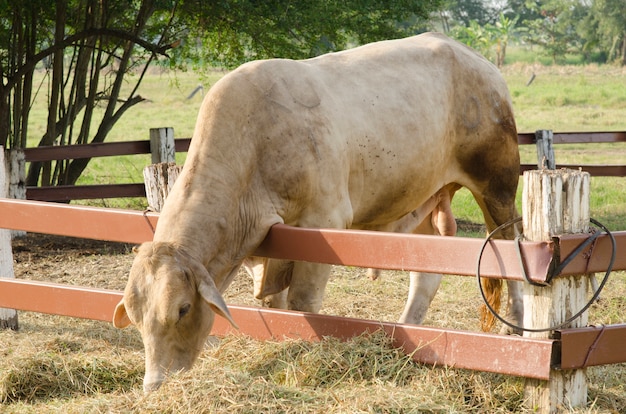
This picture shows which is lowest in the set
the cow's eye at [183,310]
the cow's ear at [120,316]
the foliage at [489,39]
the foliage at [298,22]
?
the cow's ear at [120,316]

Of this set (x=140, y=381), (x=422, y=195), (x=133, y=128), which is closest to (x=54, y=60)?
(x=422, y=195)

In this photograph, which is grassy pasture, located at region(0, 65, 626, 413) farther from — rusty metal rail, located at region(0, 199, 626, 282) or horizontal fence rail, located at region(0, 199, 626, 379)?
rusty metal rail, located at region(0, 199, 626, 282)

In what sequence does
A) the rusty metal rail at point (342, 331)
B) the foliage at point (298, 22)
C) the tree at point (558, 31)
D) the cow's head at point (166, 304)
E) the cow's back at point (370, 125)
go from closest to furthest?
the rusty metal rail at point (342, 331), the cow's head at point (166, 304), the cow's back at point (370, 125), the foliage at point (298, 22), the tree at point (558, 31)

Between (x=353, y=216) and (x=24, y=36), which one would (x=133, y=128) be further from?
(x=353, y=216)

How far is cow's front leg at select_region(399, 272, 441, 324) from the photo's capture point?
6.67 meters

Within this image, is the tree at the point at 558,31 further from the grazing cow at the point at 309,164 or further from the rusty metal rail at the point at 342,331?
the rusty metal rail at the point at 342,331

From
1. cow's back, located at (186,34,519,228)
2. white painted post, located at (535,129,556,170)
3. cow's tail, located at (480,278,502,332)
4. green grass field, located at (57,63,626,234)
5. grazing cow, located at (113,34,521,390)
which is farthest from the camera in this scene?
green grass field, located at (57,63,626,234)

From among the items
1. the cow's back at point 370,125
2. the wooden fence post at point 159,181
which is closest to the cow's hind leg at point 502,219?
the cow's back at point 370,125

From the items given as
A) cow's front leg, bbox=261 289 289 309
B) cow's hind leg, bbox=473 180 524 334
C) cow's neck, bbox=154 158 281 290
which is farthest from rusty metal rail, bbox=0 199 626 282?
cow's hind leg, bbox=473 180 524 334

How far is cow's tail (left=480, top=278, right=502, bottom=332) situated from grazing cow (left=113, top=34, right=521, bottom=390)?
1.98ft

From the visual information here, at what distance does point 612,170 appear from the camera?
10852 millimetres

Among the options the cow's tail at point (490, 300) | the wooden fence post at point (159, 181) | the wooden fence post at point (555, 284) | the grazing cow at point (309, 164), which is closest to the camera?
the wooden fence post at point (555, 284)

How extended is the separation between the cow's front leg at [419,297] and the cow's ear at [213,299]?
2.62 meters

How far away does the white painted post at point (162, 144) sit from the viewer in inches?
381
